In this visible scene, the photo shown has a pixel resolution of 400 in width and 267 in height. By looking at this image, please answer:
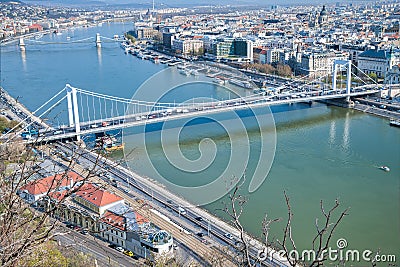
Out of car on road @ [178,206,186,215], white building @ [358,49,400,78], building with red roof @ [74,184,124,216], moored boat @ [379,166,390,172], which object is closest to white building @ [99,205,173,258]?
building with red roof @ [74,184,124,216]

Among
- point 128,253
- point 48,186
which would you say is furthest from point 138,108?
point 48,186

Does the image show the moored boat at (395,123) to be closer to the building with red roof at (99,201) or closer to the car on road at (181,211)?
the car on road at (181,211)

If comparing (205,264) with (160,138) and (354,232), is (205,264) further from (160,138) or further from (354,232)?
(160,138)

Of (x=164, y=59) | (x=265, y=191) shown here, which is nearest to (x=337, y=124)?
(x=265, y=191)

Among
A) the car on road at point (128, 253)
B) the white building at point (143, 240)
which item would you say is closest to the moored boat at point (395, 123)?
the white building at point (143, 240)

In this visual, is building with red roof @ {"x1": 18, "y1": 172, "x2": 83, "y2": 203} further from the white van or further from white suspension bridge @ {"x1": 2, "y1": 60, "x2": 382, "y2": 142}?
white suspension bridge @ {"x1": 2, "y1": 60, "x2": 382, "y2": 142}

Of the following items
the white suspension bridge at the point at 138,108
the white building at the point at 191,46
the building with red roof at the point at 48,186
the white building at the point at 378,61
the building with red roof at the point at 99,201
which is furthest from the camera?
the white building at the point at 191,46

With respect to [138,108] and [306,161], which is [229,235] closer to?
[306,161]

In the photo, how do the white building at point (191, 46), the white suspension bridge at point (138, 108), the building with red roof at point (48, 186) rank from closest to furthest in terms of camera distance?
1. the building with red roof at point (48, 186)
2. the white suspension bridge at point (138, 108)
3. the white building at point (191, 46)
